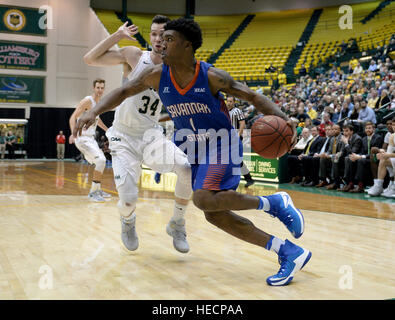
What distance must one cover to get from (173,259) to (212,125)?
1.31 metres

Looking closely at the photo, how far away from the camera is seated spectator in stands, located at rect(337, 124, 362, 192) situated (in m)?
9.50

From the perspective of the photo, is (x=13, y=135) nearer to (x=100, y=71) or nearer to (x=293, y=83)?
(x=100, y=71)

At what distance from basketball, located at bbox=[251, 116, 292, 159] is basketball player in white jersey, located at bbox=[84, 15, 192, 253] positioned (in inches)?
39.0

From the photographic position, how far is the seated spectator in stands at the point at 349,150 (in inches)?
374

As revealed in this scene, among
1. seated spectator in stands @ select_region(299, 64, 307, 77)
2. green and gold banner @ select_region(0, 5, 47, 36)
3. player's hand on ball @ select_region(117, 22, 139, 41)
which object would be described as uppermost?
green and gold banner @ select_region(0, 5, 47, 36)

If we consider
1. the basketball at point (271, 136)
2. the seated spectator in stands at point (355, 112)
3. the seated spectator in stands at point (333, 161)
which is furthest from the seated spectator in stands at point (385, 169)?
the basketball at point (271, 136)

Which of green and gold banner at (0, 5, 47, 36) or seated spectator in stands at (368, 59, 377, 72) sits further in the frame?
green and gold banner at (0, 5, 47, 36)

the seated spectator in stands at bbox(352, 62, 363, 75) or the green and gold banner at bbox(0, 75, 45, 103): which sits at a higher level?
the seated spectator in stands at bbox(352, 62, 363, 75)

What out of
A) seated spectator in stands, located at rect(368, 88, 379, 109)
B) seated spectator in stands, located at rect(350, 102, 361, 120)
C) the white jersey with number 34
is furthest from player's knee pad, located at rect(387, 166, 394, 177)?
the white jersey with number 34

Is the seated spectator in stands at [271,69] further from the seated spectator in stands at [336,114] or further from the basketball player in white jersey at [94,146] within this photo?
the basketball player in white jersey at [94,146]

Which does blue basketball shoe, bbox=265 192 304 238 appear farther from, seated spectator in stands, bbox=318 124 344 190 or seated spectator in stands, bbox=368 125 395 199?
seated spectator in stands, bbox=318 124 344 190

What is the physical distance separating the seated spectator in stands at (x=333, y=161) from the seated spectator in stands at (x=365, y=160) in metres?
0.37

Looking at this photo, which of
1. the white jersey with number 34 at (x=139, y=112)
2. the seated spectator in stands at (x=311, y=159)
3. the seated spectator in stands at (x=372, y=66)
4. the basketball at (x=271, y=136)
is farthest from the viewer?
the seated spectator in stands at (x=372, y=66)

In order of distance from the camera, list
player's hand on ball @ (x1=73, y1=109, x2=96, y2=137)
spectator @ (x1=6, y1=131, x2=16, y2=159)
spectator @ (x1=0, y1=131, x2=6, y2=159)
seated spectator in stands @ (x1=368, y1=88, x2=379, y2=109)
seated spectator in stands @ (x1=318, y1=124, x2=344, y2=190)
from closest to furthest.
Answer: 1. player's hand on ball @ (x1=73, y1=109, x2=96, y2=137)
2. seated spectator in stands @ (x1=318, y1=124, x2=344, y2=190)
3. seated spectator in stands @ (x1=368, y1=88, x2=379, y2=109)
4. spectator @ (x1=0, y1=131, x2=6, y2=159)
5. spectator @ (x1=6, y1=131, x2=16, y2=159)
